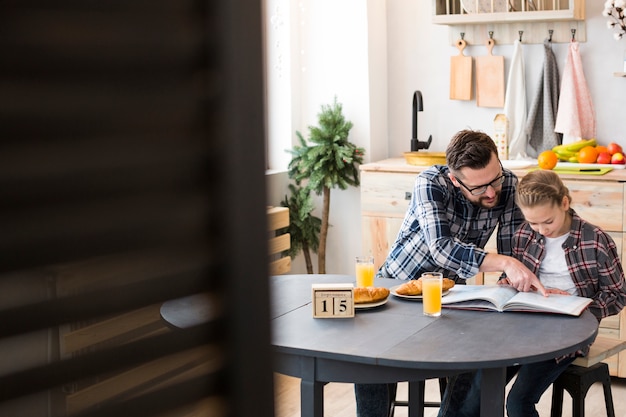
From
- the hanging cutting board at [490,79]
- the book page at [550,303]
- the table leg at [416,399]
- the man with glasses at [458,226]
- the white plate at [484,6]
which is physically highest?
the white plate at [484,6]

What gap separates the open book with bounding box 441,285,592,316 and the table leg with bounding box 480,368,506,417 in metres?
0.31

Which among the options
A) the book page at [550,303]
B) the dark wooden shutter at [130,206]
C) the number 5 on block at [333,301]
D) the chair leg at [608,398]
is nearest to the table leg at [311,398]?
the number 5 on block at [333,301]

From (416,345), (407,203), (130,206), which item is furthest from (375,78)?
(130,206)

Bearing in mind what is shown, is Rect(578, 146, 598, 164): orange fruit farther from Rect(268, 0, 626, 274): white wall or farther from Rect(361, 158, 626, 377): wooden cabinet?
Rect(268, 0, 626, 274): white wall

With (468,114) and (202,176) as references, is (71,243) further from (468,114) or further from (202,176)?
(468,114)

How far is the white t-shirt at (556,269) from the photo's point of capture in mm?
2836

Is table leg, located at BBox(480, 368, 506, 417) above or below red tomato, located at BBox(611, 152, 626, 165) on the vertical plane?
below

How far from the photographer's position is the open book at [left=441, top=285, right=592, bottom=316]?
2.54 metres

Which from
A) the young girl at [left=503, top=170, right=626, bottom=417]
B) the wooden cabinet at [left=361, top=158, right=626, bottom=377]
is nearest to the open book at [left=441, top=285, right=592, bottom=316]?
the young girl at [left=503, top=170, right=626, bottom=417]

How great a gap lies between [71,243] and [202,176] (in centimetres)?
5

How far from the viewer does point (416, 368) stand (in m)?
2.18

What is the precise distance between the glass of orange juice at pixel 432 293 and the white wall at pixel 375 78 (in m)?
2.47

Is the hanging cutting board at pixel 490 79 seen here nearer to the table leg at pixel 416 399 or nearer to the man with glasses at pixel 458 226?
the man with glasses at pixel 458 226

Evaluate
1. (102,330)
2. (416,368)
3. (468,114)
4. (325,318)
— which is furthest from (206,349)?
(468,114)
